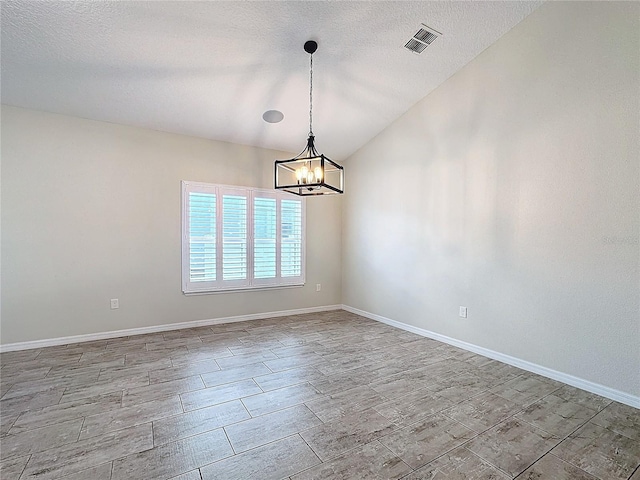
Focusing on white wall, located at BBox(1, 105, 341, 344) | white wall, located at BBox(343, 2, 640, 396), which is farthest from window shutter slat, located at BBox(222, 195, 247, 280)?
white wall, located at BBox(343, 2, 640, 396)

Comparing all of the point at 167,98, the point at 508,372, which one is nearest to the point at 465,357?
the point at 508,372

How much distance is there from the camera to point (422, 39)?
347 cm

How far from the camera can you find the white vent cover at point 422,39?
11.0 feet

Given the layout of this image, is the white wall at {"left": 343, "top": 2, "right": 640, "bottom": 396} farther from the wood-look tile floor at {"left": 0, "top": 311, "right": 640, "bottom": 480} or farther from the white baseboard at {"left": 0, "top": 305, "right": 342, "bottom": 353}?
the white baseboard at {"left": 0, "top": 305, "right": 342, "bottom": 353}

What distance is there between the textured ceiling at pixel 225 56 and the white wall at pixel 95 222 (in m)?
0.34

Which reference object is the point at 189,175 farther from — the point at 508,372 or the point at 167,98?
the point at 508,372

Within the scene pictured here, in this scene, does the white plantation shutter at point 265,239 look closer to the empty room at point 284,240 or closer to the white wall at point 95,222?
the empty room at point 284,240

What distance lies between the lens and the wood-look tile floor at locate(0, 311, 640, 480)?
1930 millimetres

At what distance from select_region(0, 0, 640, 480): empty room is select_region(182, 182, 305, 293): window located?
36 millimetres

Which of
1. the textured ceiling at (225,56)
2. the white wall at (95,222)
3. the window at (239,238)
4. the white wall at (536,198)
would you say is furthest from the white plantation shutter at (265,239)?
the white wall at (536,198)

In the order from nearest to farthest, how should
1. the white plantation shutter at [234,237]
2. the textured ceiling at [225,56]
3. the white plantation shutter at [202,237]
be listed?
Result: the textured ceiling at [225,56] → the white plantation shutter at [202,237] → the white plantation shutter at [234,237]

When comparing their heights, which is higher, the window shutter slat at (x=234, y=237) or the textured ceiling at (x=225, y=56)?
the textured ceiling at (x=225, y=56)

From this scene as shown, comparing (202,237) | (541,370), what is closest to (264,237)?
(202,237)

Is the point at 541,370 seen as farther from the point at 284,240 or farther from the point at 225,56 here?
the point at 225,56
